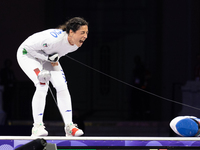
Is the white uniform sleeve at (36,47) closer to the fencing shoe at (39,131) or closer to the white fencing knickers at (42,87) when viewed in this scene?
the white fencing knickers at (42,87)

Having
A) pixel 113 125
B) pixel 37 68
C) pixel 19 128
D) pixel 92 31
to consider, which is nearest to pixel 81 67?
pixel 92 31

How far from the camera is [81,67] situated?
1009 centimetres

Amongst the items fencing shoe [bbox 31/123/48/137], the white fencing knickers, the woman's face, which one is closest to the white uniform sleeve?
the white fencing knickers

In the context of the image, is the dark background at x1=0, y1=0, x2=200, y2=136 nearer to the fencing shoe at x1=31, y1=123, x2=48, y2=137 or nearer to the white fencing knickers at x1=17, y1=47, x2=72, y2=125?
the white fencing knickers at x1=17, y1=47, x2=72, y2=125

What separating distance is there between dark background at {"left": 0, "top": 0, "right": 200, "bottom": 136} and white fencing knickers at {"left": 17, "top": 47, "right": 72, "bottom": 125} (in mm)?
5718

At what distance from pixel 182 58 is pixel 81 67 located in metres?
2.50

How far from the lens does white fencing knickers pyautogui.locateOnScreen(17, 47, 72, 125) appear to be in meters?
3.47

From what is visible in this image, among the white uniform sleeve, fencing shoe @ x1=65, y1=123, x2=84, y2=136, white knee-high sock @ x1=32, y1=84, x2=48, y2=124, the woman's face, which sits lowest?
fencing shoe @ x1=65, y1=123, x2=84, y2=136

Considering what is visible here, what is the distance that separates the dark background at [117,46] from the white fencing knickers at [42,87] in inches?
225

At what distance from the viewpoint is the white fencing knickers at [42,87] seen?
3.47m

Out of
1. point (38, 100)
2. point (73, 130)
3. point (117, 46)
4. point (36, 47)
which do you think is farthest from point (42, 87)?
point (117, 46)

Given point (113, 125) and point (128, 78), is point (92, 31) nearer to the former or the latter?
point (128, 78)

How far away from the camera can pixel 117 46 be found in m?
10.0

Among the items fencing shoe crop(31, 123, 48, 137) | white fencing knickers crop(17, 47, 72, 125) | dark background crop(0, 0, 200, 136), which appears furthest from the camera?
dark background crop(0, 0, 200, 136)
